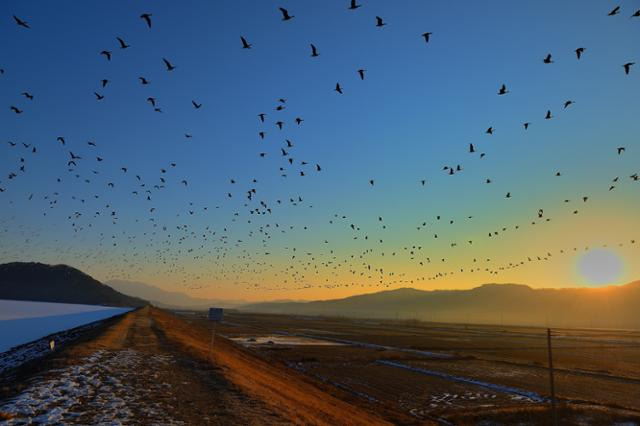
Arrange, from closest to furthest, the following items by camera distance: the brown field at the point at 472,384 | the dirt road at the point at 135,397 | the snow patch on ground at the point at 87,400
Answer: the snow patch on ground at the point at 87,400 < the dirt road at the point at 135,397 < the brown field at the point at 472,384

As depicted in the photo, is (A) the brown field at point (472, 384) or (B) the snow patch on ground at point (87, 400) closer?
(B) the snow patch on ground at point (87, 400)

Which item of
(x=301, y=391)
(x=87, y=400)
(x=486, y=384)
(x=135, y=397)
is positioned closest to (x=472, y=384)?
(x=486, y=384)

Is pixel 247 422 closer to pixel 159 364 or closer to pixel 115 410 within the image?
pixel 115 410

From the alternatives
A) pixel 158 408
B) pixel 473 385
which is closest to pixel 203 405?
pixel 158 408

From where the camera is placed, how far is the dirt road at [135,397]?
14.4 m

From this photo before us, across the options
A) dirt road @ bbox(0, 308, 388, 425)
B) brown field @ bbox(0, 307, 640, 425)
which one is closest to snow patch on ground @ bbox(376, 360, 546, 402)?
brown field @ bbox(0, 307, 640, 425)

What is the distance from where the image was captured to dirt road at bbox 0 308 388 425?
14.4m

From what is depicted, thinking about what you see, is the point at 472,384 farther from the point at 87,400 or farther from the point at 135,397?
the point at 87,400

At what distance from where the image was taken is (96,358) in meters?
27.0

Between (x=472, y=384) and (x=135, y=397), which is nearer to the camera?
(x=135, y=397)

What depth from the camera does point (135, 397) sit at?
1720cm

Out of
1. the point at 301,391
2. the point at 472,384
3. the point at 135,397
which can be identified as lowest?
the point at 472,384

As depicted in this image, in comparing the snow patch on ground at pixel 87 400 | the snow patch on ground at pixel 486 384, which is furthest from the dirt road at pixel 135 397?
the snow patch on ground at pixel 486 384

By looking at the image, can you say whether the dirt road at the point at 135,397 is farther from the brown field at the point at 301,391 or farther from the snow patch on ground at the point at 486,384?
the snow patch on ground at the point at 486,384
